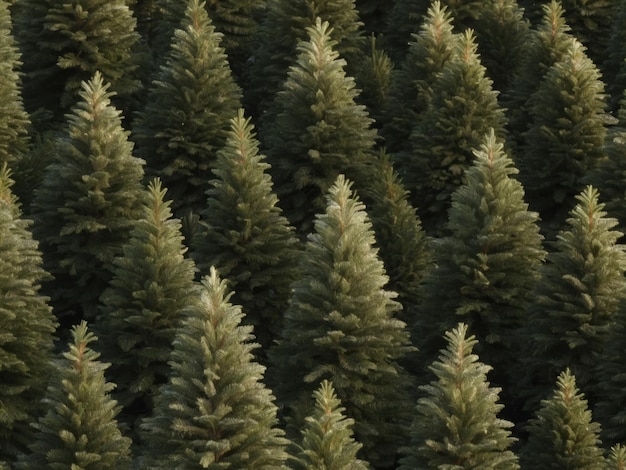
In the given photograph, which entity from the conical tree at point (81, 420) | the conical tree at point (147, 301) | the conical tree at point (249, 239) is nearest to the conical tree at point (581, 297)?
the conical tree at point (249, 239)

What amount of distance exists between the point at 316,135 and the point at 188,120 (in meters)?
3.53

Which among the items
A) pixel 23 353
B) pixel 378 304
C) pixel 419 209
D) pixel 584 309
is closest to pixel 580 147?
pixel 419 209

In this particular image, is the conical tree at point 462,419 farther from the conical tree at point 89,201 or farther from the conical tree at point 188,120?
the conical tree at point 188,120

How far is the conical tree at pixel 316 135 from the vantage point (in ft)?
139

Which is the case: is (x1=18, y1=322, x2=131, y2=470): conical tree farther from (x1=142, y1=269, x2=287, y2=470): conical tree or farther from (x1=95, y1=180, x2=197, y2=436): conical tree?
(x1=95, y1=180, x2=197, y2=436): conical tree

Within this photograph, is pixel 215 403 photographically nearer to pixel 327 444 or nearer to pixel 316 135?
pixel 327 444

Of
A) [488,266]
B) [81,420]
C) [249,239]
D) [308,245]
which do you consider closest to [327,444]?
[81,420]

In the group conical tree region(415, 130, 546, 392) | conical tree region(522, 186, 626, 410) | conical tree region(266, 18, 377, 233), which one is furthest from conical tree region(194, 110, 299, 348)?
conical tree region(522, 186, 626, 410)

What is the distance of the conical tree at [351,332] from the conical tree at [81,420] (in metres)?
4.16

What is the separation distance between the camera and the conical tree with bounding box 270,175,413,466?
3500 cm

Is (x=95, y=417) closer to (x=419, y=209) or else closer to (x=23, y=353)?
(x=23, y=353)

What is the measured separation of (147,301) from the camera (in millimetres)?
36469

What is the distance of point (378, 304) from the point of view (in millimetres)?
35250

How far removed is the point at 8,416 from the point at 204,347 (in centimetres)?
654
